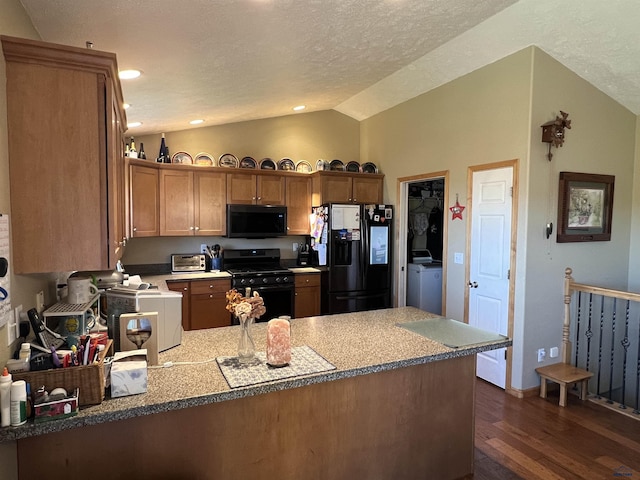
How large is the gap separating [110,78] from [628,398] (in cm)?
551

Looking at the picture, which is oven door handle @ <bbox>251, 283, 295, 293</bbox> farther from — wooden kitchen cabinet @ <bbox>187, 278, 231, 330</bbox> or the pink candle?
the pink candle

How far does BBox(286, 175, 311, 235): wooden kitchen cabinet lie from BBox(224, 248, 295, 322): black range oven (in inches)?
21.0

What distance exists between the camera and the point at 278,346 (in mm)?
1755

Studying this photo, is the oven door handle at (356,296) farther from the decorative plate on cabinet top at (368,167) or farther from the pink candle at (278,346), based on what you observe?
the pink candle at (278,346)

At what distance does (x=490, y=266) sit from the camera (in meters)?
3.81

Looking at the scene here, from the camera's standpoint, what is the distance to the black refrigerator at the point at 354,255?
5.03 metres

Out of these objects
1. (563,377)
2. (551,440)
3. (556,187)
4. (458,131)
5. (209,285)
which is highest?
(458,131)

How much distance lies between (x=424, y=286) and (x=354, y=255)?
1.06 meters

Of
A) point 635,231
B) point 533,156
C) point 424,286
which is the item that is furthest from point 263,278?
point 635,231

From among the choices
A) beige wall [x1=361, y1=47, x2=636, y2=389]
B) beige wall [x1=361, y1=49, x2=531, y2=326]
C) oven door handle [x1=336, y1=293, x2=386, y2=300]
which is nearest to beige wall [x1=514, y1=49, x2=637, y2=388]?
beige wall [x1=361, y1=47, x2=636, y2=389]

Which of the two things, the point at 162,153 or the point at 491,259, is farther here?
the point at 162,153

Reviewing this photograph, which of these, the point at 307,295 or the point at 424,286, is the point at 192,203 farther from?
the point at 424,286

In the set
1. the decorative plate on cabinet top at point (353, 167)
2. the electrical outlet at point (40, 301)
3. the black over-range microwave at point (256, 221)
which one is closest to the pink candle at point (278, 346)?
the electrical outlet at point (40, 301)

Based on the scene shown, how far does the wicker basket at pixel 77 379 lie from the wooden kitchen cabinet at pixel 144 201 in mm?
3167
